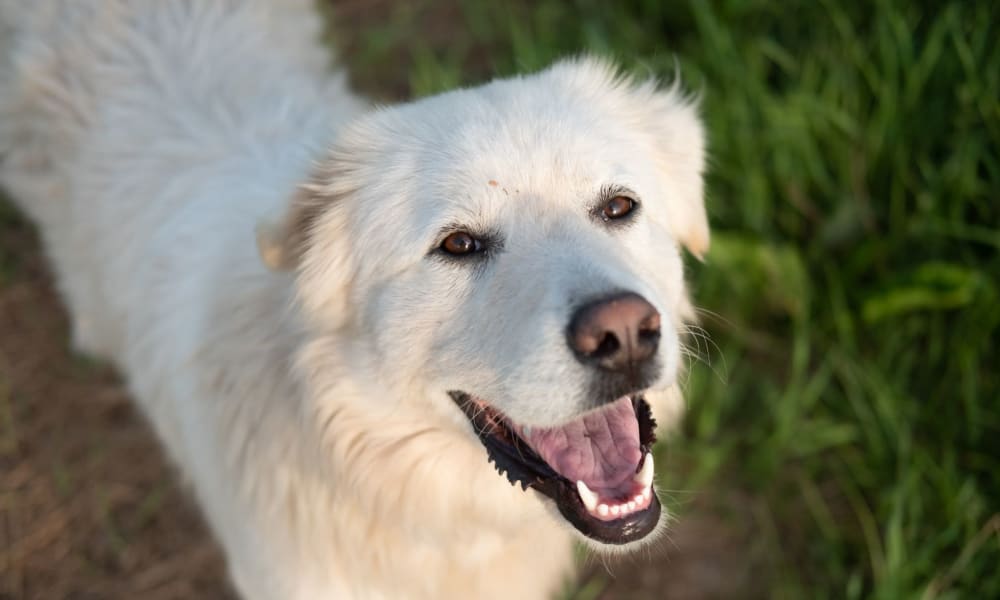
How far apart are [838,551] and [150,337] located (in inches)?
92.2

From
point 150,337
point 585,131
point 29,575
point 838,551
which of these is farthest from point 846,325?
Result: point 29,575

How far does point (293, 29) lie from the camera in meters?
3.13

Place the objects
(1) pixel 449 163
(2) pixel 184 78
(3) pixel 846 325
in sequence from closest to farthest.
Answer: (1) pixel 449 163 → (2) pixel 184 78 → (3) pixel 846 325

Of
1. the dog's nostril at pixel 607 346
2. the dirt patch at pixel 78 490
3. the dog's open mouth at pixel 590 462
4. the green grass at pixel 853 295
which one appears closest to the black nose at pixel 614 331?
the dog's nostril at pixel 607 346

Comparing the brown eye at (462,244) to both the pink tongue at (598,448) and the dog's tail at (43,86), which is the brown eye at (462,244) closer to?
the pink tongue at (598,448)

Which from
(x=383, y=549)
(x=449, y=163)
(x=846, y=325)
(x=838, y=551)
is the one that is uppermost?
(x=449, y=163)

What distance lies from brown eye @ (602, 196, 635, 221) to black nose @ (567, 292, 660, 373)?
380 millimetres

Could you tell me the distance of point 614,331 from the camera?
1613mm

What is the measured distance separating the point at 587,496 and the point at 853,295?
1.89m

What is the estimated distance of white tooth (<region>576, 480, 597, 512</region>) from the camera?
185 cm

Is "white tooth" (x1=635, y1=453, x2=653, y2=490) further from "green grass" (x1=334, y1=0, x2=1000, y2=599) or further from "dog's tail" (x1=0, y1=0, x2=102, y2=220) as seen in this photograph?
"dog's tail" (x1=0, y1=0, x2=102, y2=220)

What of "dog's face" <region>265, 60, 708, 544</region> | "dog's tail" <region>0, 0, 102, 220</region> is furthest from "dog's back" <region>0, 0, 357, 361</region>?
"dog's face" <region>265, 60, 708, 544</region>

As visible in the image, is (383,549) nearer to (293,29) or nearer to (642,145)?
(642,145)

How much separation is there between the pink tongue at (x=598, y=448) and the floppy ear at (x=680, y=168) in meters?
0.51
